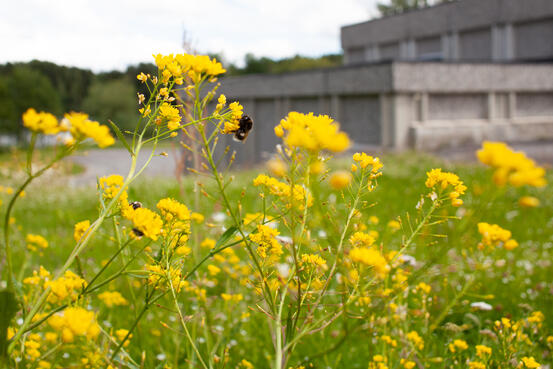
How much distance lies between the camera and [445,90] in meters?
16.5

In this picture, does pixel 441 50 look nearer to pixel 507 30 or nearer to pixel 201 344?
pixel 507 30

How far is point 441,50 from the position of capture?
25.3 metres

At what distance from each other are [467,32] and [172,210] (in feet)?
84.4

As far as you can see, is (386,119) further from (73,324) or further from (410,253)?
(73,324)

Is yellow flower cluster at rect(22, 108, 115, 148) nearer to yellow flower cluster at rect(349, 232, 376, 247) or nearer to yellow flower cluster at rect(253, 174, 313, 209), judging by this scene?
yellow flower cluster at rect(253, 174, 313, 209)

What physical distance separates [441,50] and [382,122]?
11533 mm

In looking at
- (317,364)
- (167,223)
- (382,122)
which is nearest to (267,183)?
(167,223)

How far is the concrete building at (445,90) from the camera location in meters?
15.8

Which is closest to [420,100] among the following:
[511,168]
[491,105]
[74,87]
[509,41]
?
[491,105]

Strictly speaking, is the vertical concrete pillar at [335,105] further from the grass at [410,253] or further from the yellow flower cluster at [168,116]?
the yellow flower cluster at [168,116]

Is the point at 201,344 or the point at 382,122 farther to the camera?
the point at 382,122

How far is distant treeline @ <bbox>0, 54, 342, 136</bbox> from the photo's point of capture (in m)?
43.9

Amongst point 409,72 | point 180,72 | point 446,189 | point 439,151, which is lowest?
point 439,151

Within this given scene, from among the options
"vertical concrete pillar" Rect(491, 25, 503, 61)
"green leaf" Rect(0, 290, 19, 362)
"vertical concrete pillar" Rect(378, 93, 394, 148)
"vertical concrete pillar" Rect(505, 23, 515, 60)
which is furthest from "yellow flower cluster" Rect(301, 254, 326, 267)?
"vertical concrete pillar" Rect(491, 25, 503, 61)
